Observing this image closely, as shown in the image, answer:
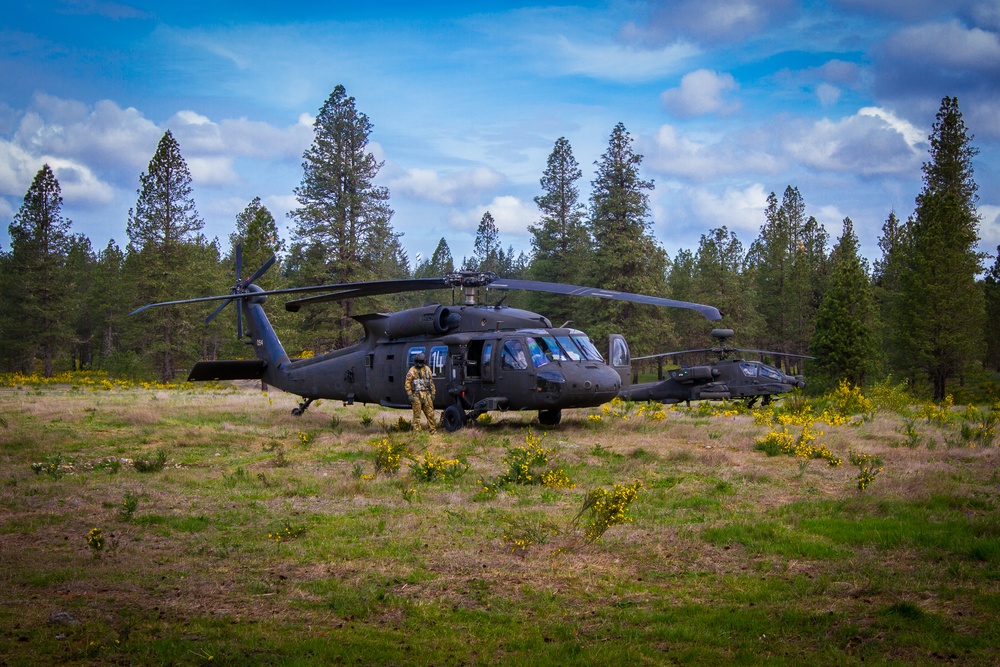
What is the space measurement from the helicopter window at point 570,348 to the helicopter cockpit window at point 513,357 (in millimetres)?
934

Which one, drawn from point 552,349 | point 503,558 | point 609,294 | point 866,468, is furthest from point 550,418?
point 503,558

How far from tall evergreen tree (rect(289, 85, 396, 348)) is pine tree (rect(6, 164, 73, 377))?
18929mm

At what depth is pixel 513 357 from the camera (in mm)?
16406

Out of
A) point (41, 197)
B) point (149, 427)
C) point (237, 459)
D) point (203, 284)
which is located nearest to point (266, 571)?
point (237, 459)

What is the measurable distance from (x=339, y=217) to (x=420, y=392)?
2856 centimetres

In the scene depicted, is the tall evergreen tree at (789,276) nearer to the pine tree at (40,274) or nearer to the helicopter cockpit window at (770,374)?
Result: the helicopter cockpit window at (770,374)

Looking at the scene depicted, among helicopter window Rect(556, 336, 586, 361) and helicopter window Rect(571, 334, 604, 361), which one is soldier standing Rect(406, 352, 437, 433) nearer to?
helicopter window Rect(556, 336, 586, 361)

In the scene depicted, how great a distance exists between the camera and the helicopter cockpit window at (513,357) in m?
→ 16.2

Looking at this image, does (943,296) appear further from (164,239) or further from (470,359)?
(164,239)

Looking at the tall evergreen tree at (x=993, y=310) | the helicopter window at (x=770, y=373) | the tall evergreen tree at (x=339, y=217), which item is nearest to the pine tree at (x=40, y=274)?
the tall evergreen tree at (x=339, y=217)

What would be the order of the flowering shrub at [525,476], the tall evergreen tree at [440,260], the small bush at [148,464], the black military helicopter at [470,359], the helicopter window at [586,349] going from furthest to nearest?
the tall evergreen tree at [440,260], the helicopter window at [586,349], the black military helicopter at [470,359], the small bush at [148,464], the flowering shrub at [525,476]

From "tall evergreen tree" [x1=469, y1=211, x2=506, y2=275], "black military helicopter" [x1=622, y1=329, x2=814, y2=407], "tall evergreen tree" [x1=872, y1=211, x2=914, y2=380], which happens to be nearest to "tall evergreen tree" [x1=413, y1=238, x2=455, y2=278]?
"tall evergreen tree" [x1=469, y1=211, x2=506, y2=275]

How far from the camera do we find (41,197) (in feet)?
162

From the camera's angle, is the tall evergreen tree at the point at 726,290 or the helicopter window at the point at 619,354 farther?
the tall evergreen tree at the point at 726,290
